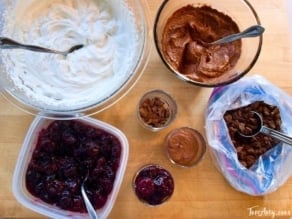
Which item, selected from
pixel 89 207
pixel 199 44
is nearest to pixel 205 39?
pixel 199 44

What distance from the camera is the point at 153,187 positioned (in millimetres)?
1164

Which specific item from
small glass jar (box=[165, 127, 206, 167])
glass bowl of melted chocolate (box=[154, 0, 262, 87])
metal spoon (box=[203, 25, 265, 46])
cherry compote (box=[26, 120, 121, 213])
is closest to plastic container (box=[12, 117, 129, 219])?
cherry compote (box=[26, 120, 121, 213])

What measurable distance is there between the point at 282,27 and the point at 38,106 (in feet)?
2.23

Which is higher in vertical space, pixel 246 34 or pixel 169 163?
pixel 246 34

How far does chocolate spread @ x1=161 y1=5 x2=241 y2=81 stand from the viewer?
4.00ft

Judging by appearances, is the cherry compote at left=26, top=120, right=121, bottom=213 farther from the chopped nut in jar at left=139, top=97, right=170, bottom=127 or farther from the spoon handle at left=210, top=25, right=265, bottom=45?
the spoon handle at left=210, top=25, right=265, bottom=45

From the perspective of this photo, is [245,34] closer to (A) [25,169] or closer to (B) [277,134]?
(B) [277,134]

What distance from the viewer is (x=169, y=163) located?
1.22m

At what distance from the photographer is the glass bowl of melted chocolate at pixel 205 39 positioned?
3.97 ft

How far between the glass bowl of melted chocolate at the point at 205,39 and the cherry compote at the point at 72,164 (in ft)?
0.89

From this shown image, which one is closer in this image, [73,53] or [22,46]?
[22,46]

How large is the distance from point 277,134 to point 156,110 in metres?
0.31

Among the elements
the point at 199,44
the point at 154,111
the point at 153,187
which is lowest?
the point at 153,187

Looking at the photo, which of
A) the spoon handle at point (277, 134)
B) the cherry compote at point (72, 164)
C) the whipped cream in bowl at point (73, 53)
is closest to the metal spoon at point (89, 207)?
the cherry compote at point (72, 164)
